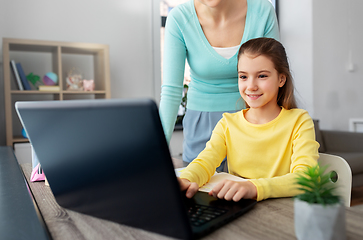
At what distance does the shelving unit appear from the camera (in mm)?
2803

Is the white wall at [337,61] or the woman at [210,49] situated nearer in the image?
the woman at [210,49]

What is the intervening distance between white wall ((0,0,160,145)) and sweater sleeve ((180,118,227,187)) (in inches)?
106

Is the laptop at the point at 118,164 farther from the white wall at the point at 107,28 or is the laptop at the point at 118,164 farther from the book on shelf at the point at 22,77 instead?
the white wall at the point at 107,28

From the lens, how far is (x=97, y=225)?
538mm

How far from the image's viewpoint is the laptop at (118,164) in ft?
1.34

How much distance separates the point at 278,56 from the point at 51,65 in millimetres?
2811

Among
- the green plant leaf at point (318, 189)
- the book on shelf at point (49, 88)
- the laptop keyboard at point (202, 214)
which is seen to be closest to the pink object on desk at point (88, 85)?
the book on shelf at point (49, 88)

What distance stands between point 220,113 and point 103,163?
82 centimetres

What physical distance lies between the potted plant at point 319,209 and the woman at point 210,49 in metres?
0.78

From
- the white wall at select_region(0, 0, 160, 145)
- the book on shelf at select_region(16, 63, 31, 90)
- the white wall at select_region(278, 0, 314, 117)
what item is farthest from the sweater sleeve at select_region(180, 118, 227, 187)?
the white wall at select_region(278, 0, 314, 117)

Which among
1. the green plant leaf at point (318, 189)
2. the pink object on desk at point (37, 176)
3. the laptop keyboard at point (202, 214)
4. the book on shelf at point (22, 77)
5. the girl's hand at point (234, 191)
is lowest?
the pink object on desk at point (37, 176)

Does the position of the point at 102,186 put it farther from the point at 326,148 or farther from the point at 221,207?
the point at 326,148

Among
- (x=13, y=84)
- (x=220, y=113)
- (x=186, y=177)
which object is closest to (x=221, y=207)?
(x=186, y=177)

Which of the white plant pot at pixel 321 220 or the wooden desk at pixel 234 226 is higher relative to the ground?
the white plant pot at pixel 321 220
